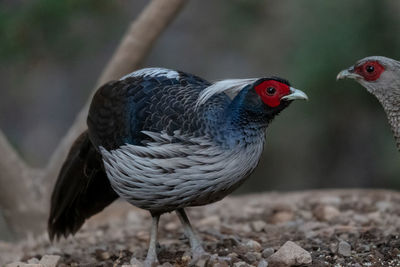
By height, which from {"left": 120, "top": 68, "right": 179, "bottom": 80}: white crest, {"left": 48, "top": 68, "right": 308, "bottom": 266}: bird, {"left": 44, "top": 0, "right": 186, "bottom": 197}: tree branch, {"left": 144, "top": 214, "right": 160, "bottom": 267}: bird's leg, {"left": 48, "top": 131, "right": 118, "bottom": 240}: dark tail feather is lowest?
{"left": 144, "top": 214, "right": 160, "bottom": 267}: bird's leg

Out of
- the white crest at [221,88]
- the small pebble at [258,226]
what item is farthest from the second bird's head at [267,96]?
the small pebble at [258,226]

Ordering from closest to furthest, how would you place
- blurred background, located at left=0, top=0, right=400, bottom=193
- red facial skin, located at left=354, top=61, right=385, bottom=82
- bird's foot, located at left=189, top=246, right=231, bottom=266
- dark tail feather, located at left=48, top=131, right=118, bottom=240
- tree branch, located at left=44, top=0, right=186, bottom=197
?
1. bird's foot, located at left=189, top=246, right=231, bottom=266
2. red facial skin, located at left=354, top=61, right=385, bottom=82
3. dark tail feather, located at left=48, top=131, right=118, bottom=240
4. tree branch, located at left=44, top=0, right=186, bottom=197
5. blurred background, located at left=0, top=0, right=400, bottom=193

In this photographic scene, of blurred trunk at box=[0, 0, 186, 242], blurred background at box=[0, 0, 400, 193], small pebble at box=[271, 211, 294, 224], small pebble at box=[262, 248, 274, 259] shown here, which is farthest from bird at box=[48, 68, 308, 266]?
blurred background at box=[0, 0, 400, 193]

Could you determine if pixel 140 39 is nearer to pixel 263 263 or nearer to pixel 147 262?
pixel 147 262

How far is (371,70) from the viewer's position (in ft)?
13.6

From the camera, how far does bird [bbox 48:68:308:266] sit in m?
3.80

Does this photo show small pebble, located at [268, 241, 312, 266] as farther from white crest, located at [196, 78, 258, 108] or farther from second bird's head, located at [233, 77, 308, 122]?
white crest, located at [196, 78, 258, 108]

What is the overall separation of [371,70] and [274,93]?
0.77m

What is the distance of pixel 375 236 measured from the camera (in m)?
4.48

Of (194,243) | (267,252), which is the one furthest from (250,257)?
(194,243)

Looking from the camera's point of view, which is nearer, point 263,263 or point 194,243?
point 263,263

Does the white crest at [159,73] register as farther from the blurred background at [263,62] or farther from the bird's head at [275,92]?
the blurred background at [263,62]

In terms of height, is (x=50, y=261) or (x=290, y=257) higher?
(x=290, y=257)

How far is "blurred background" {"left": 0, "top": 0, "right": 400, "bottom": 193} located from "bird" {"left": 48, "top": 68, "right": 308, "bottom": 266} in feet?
11.5
